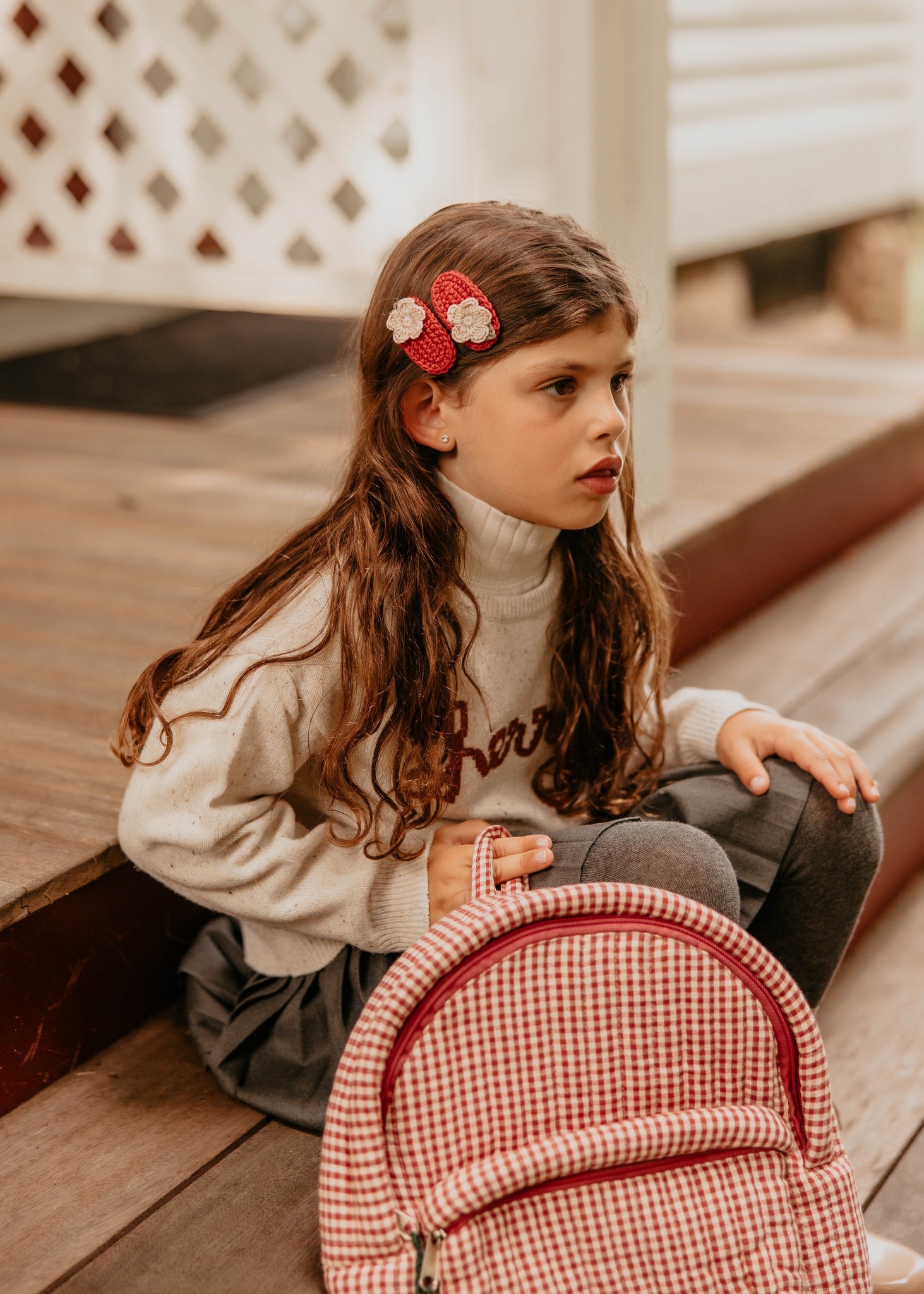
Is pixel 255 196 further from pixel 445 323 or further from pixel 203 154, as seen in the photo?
pixel 445 323

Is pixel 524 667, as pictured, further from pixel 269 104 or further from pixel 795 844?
pixel 269 104

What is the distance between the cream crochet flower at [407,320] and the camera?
1060 mm

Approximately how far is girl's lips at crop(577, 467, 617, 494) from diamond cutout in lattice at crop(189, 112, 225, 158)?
66.6 inches

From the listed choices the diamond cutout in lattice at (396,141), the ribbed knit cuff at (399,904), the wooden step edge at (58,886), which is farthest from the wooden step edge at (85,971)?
the diamond cutout in lattice at (396,141)

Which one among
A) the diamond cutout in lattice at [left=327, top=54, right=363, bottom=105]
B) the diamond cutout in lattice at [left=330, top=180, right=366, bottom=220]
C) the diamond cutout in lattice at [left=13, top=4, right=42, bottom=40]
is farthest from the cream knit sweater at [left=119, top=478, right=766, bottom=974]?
the diamond cutout in lattice at [left=327, top=54, right=363, bottom=105]

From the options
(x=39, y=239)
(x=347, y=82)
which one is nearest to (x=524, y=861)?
(x=39, y=239)

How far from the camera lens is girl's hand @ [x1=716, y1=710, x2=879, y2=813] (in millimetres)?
1200

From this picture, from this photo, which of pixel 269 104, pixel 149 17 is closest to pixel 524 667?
pixel 269 104

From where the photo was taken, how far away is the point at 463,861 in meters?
1.10

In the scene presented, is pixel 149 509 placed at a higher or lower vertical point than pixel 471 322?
A: lower

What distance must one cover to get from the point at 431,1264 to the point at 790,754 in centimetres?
54

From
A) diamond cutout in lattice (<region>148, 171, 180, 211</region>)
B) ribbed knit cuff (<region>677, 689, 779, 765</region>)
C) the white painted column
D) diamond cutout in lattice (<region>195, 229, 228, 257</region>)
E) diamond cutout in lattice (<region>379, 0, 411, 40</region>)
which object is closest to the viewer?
ribbed knit cuff (<region>677, 689, 779, 765</region>)

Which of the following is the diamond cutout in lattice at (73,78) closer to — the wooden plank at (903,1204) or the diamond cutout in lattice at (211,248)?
the diamond cutout in lattice at (211,248)

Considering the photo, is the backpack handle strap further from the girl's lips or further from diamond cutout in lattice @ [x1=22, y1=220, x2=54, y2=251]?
diamond cutout in lattice @ [x1=22, y1=220, x2=54, y2=251]
